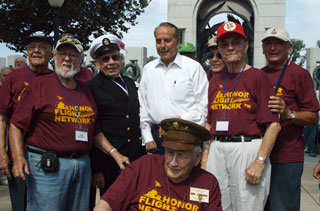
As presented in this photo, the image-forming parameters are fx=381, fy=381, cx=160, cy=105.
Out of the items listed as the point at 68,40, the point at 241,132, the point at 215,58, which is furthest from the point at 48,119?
the point at 215,58

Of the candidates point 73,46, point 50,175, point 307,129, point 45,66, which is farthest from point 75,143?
point 307,129

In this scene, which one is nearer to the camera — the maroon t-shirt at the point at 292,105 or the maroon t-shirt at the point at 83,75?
the maroon t-shirt at the point at 292,105

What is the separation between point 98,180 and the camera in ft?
11.5

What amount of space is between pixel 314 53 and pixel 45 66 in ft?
32.9

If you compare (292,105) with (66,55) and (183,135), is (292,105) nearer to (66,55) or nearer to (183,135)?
(183,135)

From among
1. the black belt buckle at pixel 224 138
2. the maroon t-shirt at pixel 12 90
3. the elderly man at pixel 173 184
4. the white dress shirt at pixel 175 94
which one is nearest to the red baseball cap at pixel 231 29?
the white dress shirt at pixel 175 94

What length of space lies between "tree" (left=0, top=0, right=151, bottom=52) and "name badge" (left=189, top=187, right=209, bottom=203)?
1244 cm

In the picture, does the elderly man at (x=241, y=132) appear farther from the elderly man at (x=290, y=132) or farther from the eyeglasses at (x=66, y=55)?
the eyeglasses at (x=66, y=55)

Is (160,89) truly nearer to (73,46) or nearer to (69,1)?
(73,46)

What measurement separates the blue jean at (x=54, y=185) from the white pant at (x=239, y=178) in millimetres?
1138

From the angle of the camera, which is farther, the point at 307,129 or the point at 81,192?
the point at 307,129

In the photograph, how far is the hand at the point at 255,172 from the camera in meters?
2.87

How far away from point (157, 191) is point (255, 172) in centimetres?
82

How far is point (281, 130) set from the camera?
3248 millimetres
